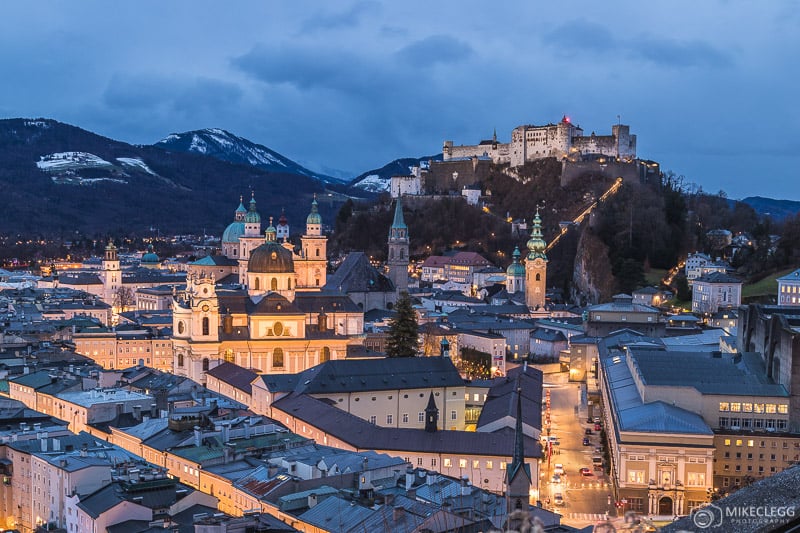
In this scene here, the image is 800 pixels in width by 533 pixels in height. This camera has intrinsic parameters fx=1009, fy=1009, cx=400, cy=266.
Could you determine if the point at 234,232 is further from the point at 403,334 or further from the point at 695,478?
the point at 695,478

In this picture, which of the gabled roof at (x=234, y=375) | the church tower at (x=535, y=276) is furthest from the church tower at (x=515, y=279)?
the gabled roof at (x=234, y=375)

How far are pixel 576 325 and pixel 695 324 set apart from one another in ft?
30.5

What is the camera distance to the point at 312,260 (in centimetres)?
7762

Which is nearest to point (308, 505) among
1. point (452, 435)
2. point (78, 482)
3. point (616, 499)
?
point (78, 482)

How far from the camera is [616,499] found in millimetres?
38406

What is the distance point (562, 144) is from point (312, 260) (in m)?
49.5

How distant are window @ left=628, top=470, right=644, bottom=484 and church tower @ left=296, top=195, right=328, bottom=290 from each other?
41.0m

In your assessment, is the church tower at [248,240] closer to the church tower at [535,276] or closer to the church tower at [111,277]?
the church tower at [535,276]

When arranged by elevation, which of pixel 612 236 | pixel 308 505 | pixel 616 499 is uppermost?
pixel 612 236

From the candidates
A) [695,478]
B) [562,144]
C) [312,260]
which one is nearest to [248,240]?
[312,260]

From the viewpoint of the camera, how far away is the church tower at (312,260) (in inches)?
3024

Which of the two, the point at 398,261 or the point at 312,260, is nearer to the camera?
the point at 312,260

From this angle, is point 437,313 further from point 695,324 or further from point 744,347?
point 744,347

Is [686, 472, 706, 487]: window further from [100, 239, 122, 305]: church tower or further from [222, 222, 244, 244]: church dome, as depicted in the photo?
[100, 239, 122, 305]: church tower
